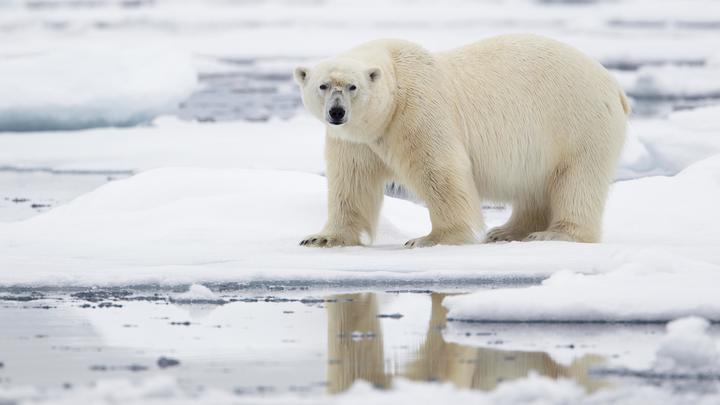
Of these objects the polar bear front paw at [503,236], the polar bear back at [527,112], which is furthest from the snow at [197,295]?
the polar bear front paw at [503,236]

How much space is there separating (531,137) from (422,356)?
102 inches

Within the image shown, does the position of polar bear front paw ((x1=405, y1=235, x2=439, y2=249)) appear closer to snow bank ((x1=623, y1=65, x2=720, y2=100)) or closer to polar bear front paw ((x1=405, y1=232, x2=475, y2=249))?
polar bear front paw ((x1=405, y1=232, x2=475, y2=249))

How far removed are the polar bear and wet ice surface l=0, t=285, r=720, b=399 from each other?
105 cm

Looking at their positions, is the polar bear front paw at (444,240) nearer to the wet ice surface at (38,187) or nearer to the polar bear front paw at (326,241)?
the polar bear front paw at (326,241)

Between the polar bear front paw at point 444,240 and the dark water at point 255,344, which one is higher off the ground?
the dark water at point 255,344

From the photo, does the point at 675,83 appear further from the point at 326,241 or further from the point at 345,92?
the point at 345,92

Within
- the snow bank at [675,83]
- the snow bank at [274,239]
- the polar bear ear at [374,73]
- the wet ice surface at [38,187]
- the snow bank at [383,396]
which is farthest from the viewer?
the snow bank at [675,83]

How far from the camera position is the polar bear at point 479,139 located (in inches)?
213

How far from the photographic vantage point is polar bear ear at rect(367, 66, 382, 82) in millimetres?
5203

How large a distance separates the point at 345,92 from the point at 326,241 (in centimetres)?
77

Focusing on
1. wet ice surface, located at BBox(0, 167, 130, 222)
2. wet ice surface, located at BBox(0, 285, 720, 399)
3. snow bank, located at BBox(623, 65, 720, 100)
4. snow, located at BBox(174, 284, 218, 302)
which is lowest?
snow bank, located at BBox(623, 65, 720, 100)

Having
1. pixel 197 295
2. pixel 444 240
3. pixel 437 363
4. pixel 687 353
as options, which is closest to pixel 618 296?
pixel 687 353

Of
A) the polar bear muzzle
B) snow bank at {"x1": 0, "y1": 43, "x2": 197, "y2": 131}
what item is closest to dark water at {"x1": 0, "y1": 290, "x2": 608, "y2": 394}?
the polar bear muzzle

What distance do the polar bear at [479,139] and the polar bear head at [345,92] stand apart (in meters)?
0.02
